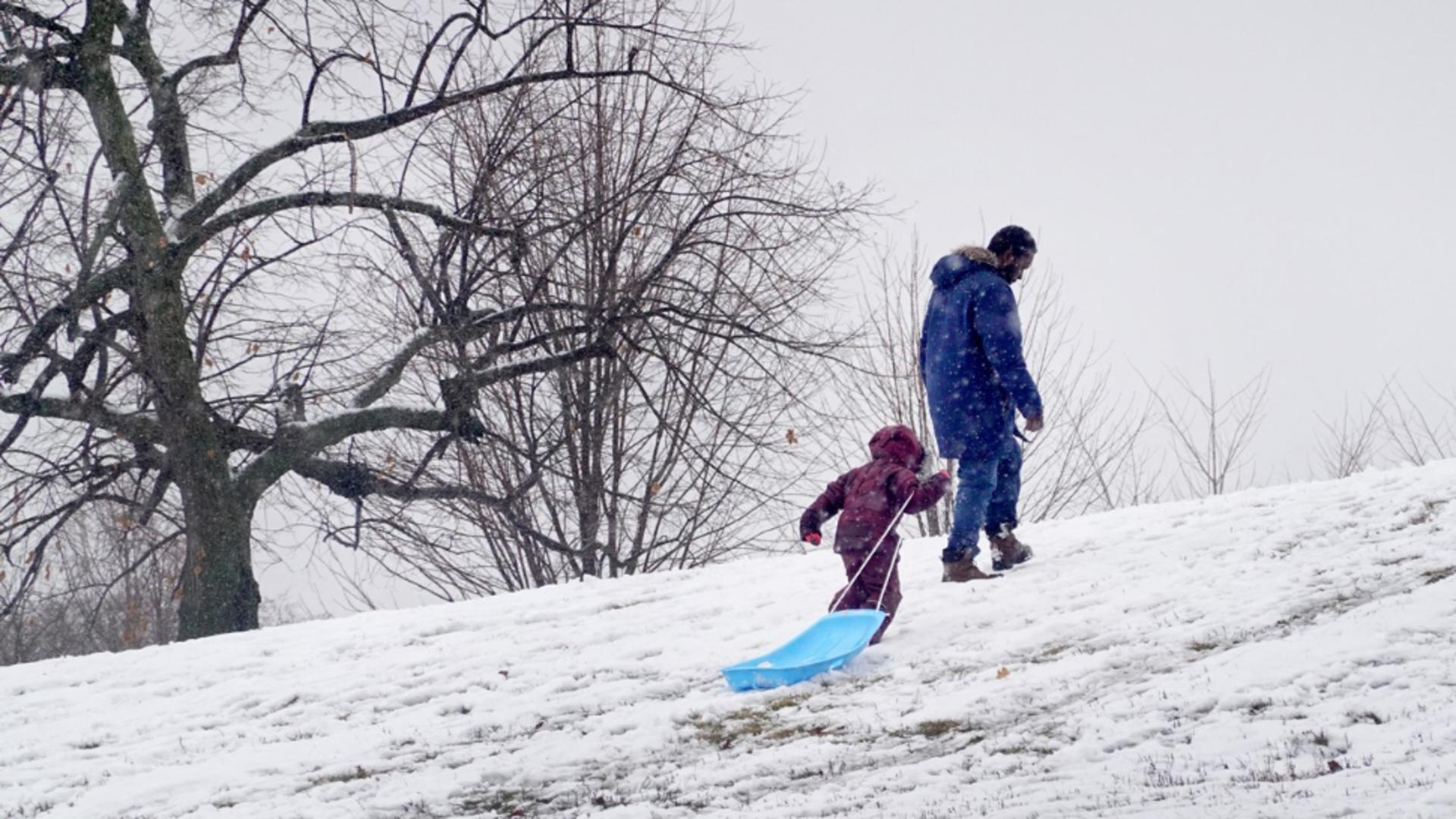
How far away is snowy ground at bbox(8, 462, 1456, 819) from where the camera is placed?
151 inches

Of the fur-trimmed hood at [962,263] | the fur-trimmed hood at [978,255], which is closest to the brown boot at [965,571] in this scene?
the fur-trimmed hood at [962,263]

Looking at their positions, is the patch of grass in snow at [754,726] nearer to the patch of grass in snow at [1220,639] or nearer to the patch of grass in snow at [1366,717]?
the patch of grass in snow at [1220,639]

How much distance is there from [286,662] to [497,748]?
9.97ft

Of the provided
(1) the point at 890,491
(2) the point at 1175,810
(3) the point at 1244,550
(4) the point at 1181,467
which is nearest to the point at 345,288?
(1) the point at 890,491

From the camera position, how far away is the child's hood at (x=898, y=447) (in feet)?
22.4

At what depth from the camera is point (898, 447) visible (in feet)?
22.5

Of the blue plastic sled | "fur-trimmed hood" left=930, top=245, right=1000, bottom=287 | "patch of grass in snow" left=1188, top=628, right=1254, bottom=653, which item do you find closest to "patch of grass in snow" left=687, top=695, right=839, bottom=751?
the blue plastic sled

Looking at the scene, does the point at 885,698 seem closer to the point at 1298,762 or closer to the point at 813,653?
the point at 813,653

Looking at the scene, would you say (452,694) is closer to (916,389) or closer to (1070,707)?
(1070,707)

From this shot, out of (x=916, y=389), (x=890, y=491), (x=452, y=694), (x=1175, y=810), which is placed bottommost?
(x=1175, y=810)

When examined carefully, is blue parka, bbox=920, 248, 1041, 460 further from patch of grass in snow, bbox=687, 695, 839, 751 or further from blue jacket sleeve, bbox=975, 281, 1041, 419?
patch of grass in snow, bbox=687, 695, 839, 751

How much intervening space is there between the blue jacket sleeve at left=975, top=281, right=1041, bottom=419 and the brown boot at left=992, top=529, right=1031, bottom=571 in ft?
2.85

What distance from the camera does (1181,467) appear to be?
18.7 metres

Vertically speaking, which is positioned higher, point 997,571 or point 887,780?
point 997,571
